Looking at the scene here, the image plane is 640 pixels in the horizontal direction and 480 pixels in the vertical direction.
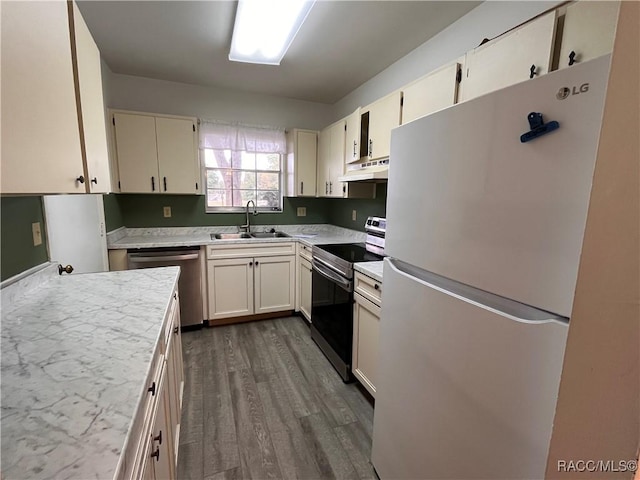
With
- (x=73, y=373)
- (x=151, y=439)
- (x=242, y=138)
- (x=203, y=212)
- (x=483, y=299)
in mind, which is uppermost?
(x=242, y=138)

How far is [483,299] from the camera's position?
0.84 metres

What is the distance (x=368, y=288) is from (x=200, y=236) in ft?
7.04

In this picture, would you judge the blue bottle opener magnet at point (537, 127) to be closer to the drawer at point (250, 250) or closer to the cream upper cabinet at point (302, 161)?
the drawer at point (250, 250)

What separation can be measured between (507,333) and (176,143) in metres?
3.13

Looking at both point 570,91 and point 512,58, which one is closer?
point 570,91

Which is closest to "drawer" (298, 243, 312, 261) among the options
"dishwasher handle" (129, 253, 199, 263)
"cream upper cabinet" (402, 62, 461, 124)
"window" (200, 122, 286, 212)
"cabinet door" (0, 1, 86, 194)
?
"window" (200, 122, 286, 212)

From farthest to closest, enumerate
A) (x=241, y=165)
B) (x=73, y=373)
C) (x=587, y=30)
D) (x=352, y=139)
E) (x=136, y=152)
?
(x=241, y=165)
(x=136, y=152)
(x=352, y=139)
(x=587, y=30)
(x=73, y=373)

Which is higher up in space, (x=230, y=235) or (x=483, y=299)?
(x=483, y=299)

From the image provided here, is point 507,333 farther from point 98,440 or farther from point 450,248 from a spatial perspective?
point 98,440

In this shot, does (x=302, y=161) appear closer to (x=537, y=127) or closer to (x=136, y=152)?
(x=136, y=152)

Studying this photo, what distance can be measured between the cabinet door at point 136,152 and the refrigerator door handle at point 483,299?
2694mm

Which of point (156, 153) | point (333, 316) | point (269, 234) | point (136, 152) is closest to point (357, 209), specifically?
point (269, 234)

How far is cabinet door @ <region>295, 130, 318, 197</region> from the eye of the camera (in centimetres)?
333

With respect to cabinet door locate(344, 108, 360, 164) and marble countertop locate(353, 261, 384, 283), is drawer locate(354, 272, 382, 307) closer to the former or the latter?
marble countertop locate(353, 261, 384, 283)
